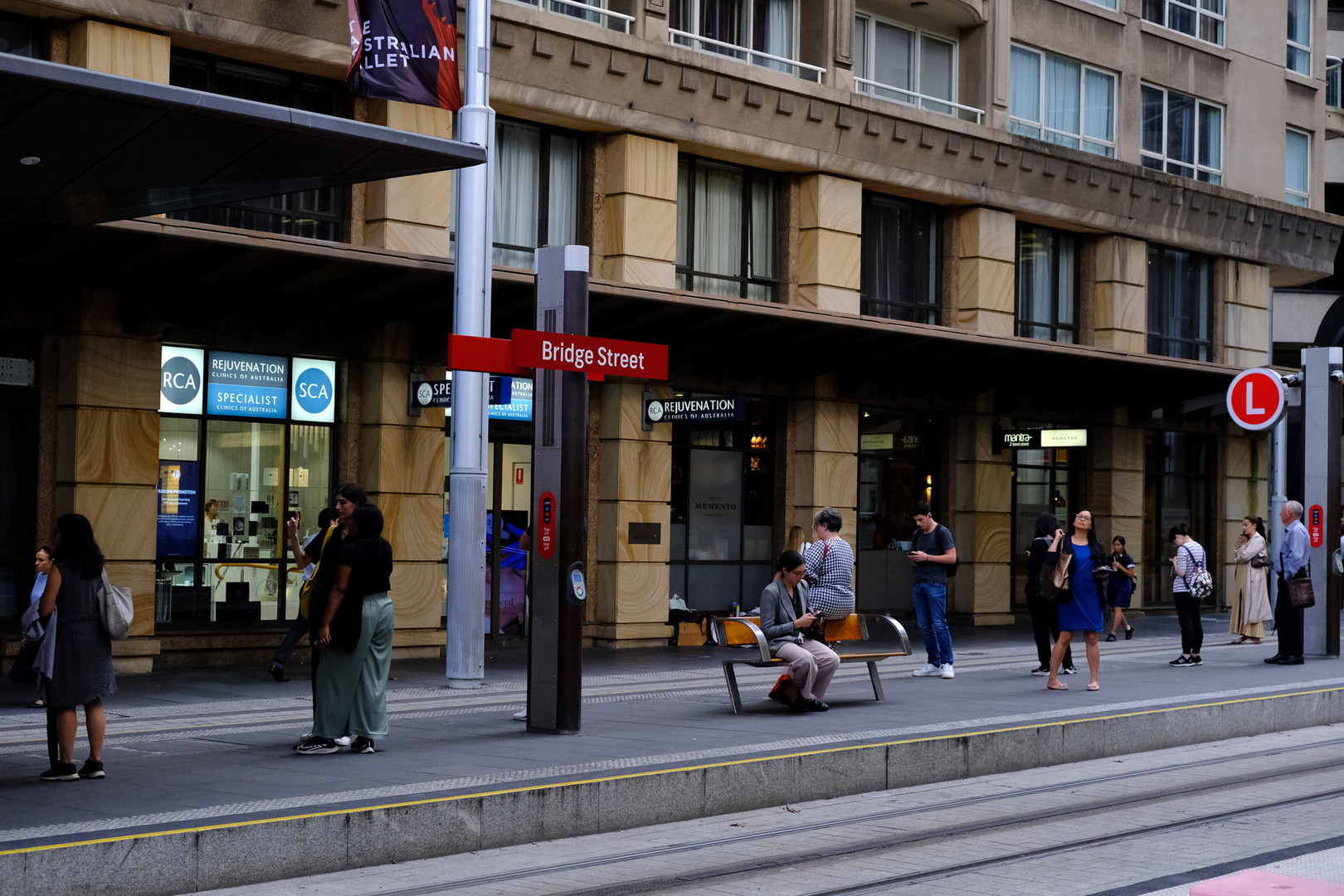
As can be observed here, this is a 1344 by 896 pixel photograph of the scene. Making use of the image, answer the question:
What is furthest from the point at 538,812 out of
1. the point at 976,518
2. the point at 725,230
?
the point at 976,518

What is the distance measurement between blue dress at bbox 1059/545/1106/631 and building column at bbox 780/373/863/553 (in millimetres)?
8176

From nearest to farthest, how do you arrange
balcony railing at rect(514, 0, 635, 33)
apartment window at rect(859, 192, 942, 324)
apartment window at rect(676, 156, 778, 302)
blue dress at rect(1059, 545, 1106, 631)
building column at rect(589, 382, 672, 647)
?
blue dress at rect(1059, 545, 1106, 631) < balcony railing at rect(514, 0, 635, 33) < building column at rect(589, 382, 672, 647) < apartment window at rect(676, 156, 778, 302) < apartment window at rect(859, 192, 942, 324)

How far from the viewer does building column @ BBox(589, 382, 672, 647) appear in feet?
68.6

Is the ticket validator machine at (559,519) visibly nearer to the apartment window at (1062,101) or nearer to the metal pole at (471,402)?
the metal pole at (471,402)

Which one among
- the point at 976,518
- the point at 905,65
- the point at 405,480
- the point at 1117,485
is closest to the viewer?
the point at 405,480

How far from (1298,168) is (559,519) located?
2613 cm

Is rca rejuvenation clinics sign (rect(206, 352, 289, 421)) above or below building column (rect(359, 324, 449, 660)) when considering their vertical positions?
above

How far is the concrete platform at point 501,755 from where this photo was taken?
7.51m

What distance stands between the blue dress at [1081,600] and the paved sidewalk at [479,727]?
2.20 feet

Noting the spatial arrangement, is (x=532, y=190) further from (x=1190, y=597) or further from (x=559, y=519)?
(x=559, y=519)

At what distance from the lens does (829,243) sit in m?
23.1

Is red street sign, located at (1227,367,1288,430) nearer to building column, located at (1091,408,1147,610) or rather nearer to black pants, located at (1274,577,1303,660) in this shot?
black pants, located at (1274,577,1303,660)

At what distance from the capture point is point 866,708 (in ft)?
43.5

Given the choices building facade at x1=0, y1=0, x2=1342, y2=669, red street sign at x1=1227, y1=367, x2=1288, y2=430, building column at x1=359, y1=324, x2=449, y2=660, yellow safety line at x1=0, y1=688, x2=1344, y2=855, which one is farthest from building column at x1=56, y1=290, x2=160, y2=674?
red street sign at x1=1227, y1=367, x2=1288, y2=430
